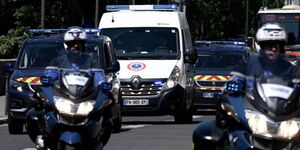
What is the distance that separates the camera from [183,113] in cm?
2269

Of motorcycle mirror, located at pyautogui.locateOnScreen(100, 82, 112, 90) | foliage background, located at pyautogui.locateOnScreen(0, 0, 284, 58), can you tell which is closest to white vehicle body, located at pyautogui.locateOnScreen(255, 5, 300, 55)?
foliage background, located at pyautogui.locateOnScreen(0, 0, 284, 58)

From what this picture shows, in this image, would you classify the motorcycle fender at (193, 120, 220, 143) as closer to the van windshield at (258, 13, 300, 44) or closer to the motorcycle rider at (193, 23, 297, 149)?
the motorcycle rider at (193, 23, 297, 149)

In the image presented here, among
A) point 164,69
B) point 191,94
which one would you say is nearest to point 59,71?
point 164,69

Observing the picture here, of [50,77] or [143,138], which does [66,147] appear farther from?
[143,138]

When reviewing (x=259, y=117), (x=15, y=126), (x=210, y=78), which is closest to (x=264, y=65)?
(x=259, y=117)

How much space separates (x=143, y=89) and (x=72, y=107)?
11229 mm

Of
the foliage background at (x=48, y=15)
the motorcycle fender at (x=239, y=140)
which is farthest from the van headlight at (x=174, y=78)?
the foliage background at (x=48, y=15)

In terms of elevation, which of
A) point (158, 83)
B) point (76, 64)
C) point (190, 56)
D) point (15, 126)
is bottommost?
point (15, 126)

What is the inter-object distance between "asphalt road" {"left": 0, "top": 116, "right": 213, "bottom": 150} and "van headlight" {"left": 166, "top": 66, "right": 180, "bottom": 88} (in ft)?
2.73

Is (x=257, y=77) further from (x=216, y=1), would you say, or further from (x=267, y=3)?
(x=267, y=3)

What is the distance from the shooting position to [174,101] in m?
22.3

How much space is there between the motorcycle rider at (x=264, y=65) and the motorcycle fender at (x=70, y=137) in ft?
5.01

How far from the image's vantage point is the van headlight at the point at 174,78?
2205cm

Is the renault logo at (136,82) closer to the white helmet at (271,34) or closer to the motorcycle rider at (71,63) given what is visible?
the motorcycle rider at (71,63)
